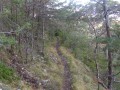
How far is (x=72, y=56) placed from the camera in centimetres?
3045

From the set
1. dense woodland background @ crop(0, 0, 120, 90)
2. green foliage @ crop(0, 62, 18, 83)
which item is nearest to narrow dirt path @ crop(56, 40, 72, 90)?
dense woodland background @ crop(0, 0, 120, 90)

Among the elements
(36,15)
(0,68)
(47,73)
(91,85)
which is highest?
(36,15)

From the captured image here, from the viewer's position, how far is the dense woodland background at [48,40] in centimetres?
1273

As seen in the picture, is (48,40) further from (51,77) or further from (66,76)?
(51,77)

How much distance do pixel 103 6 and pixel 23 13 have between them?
7.71 metres

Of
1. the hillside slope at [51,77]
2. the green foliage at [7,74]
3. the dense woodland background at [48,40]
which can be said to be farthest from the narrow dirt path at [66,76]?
the green foliage at [7,74]

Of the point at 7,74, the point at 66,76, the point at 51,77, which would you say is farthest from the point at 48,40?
the point at 7,74

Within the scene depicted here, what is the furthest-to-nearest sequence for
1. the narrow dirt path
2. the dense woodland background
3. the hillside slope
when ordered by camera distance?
the narrow dirt path → the hillside slope → the dense woodland background

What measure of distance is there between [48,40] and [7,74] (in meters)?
17.4

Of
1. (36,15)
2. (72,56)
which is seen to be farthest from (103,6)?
(72,56)

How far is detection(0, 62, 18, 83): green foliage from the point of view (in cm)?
1474

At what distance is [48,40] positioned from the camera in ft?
106

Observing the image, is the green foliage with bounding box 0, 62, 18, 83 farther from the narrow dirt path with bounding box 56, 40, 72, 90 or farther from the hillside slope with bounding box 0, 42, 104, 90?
the narrow dirt path with bounding box 56, 40, 72, 90

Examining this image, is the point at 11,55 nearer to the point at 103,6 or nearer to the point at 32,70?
the point at 32,70
